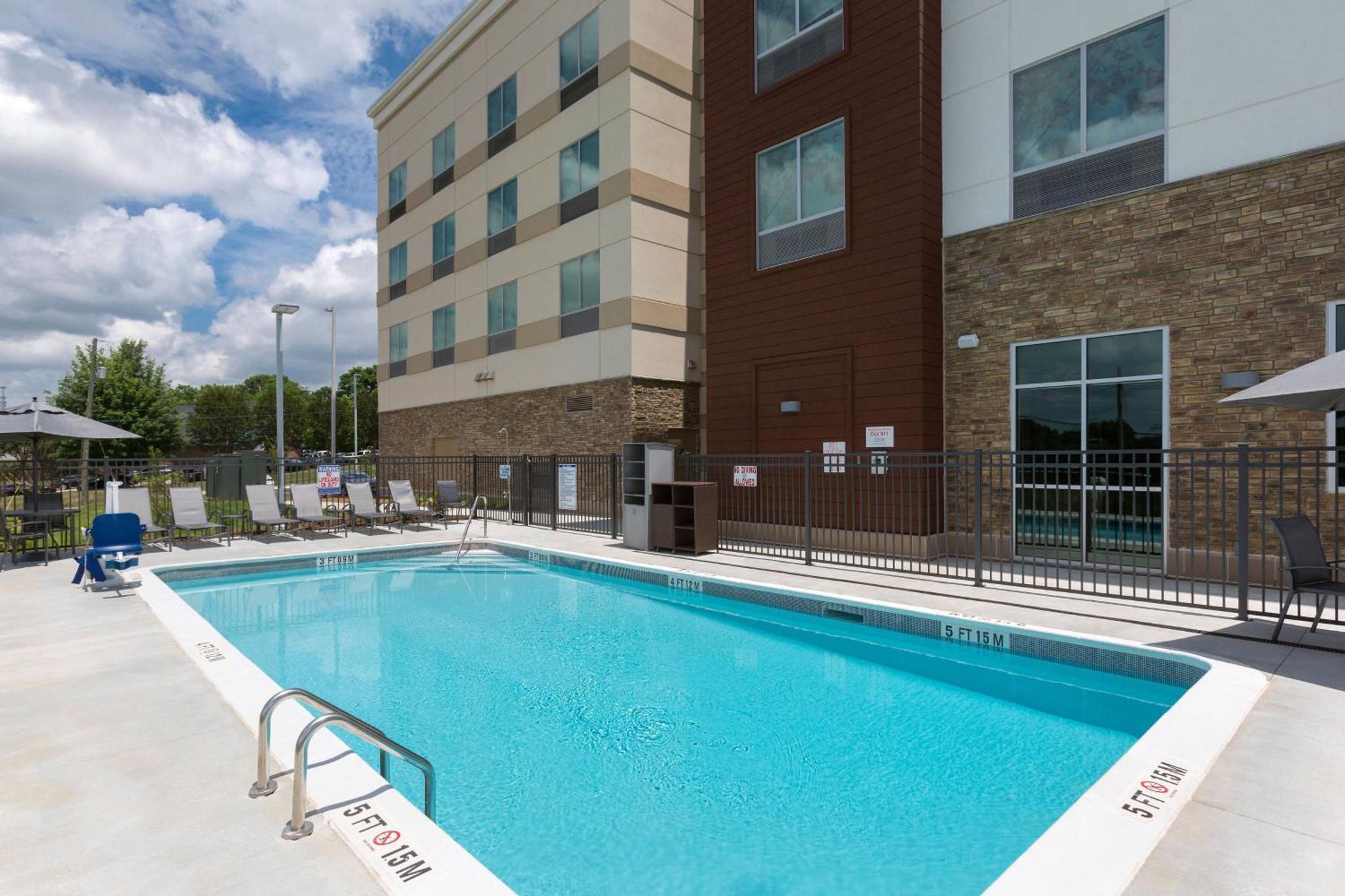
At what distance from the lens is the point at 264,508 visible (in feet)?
46.3

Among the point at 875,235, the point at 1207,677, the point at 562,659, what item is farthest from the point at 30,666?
the point at 875,235

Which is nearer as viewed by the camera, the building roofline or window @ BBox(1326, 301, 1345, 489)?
window @ BBox(1326, 301, 1345, 489)

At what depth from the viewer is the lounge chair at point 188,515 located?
41.6 feet

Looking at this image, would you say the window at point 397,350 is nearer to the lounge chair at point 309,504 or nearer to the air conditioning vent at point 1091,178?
the lounge chair at point 309,504

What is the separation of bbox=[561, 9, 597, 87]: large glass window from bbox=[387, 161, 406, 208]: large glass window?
34.7ft

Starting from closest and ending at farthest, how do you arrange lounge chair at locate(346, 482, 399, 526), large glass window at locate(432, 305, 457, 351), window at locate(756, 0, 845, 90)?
window at locate(756, 0, 845, 90), lounge chair at locate(346, 482, 399, 526), large glass window at locate(432, 305, 457, 351)

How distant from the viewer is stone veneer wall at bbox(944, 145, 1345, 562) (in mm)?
8266

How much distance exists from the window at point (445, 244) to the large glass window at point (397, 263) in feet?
8.49

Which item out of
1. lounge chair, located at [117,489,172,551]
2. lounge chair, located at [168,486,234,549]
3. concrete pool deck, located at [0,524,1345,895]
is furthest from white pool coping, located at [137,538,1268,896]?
lounge chair, located at [168,486,234,549]

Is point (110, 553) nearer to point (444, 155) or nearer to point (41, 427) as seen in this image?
point (41, 427)

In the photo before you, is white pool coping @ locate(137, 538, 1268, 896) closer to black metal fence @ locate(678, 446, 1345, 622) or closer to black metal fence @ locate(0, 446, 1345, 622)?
black metal fence @ locate(0, 446, 1345, 622)

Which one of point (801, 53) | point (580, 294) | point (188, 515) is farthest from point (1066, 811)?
point (580, 294)

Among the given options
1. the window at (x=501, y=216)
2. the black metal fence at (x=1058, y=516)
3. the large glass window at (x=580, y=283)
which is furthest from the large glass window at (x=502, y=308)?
the black metal fence at (x=1058, y=516)

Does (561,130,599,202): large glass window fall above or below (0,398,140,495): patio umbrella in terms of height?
above
